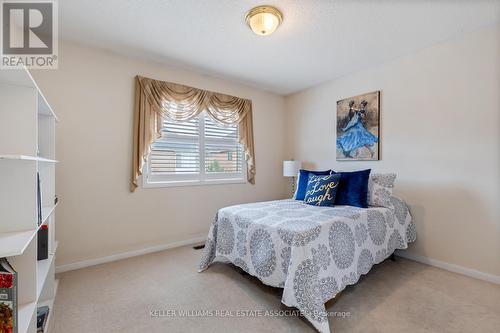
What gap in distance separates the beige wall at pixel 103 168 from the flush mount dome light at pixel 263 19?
4.75 ft

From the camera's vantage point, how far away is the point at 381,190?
2.48m

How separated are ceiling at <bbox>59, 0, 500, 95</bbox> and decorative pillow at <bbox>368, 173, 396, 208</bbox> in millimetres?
1467

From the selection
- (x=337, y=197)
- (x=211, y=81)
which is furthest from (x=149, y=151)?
(x=337, y=197)

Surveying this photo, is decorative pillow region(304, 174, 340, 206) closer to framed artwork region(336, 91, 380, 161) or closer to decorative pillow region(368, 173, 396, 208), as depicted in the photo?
decorative pillow region(368, 173, 396, 208)

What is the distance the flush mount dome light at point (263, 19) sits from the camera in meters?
1.90

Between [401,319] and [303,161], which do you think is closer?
[401,319]

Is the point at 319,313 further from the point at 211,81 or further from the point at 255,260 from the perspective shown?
the point at 211,81

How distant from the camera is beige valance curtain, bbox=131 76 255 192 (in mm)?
2752

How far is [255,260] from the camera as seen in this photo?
74.2 inches

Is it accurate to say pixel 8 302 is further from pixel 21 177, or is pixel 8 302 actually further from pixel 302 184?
pixel 302 184

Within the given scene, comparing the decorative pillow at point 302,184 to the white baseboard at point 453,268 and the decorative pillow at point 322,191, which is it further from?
the white baseboard at point 453,268

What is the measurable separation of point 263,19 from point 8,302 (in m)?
2.35

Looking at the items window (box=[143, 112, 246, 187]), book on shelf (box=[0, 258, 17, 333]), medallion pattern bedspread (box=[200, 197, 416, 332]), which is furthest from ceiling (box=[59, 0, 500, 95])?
book on shelf (box=[0, 258, 17, 333])

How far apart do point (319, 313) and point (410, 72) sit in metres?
2.77
